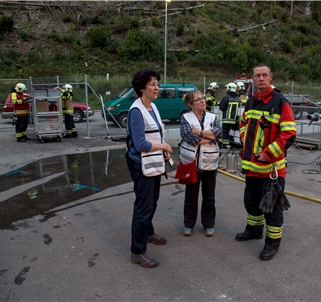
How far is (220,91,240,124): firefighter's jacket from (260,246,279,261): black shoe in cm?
638

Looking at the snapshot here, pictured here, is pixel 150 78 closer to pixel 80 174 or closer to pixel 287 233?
pixel 287 233

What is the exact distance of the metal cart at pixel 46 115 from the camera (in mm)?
11117

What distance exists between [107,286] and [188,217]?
144cm

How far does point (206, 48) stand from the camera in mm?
39188

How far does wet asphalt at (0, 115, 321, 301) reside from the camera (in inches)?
126

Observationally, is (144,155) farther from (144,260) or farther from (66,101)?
(66,101)

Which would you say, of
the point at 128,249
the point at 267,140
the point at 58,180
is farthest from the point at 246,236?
the point at 58,180

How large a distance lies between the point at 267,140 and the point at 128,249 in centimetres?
188

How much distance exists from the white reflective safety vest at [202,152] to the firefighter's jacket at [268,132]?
0.42m

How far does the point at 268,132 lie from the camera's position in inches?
145

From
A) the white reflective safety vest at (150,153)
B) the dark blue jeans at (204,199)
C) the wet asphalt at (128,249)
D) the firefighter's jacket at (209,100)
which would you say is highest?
the white reflective safety vest at (150,153)

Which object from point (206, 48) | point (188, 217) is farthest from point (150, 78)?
point (206, 48)

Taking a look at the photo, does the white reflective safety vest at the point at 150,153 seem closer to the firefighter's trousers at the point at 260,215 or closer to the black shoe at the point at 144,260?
the black shoe at the point at 144,260

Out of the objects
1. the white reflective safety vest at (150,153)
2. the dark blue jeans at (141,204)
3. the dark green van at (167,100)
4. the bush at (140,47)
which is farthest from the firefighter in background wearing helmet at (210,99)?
the bush at (140,47)
